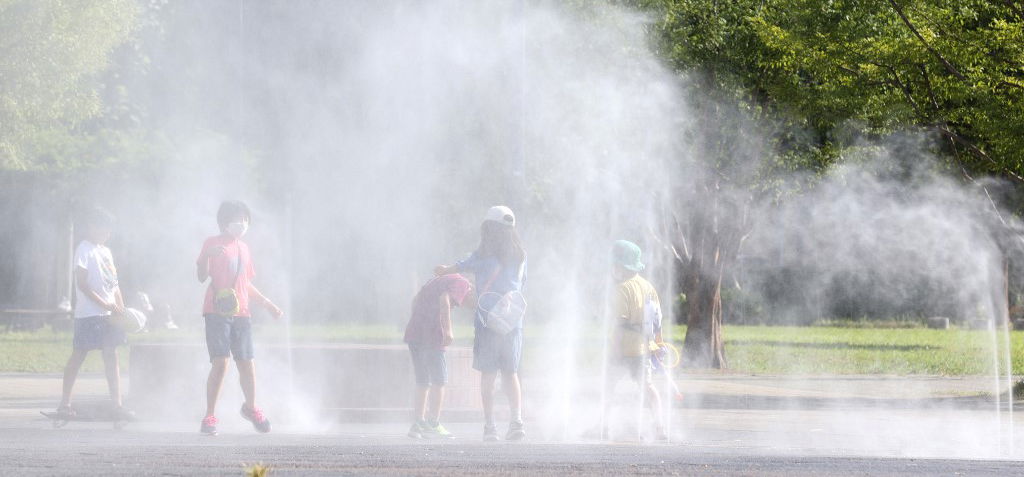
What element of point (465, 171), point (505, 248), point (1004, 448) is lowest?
point (1004, 448)

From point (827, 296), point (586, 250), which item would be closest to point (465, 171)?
point (586, 250)

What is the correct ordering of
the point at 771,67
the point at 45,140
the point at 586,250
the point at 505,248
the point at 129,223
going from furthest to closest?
the point at 129,223
the point at 45,140
the point at 586,250
the point at 771,67
the point at 505,248

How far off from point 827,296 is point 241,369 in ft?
119

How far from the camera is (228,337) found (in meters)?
9.58

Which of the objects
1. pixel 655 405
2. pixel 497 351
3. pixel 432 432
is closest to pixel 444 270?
pixel 497 351

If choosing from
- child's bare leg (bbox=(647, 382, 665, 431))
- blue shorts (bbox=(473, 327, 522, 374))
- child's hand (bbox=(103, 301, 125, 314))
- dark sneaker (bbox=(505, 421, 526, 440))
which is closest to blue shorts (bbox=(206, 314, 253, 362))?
child's hand (bbox=(103, 301, 125, 314))

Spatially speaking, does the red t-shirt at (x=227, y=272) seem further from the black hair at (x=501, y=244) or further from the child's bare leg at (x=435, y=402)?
the black hair at (x=501, y=244)

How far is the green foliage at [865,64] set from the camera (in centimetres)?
1473

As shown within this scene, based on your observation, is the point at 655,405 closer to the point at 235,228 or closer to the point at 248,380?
the point at 248,380

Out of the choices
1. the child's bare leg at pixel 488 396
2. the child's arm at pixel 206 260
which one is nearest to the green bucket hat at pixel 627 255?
the child's bare leg at pixel 488 396

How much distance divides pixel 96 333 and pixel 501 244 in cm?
272

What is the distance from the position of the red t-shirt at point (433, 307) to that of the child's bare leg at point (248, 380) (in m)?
0.99

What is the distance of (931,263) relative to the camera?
110 feet

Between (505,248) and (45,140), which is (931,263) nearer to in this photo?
(45,140)
